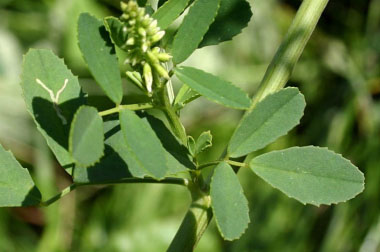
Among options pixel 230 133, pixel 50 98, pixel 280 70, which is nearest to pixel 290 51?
pixel 280 70

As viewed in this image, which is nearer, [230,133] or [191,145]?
[191,145]

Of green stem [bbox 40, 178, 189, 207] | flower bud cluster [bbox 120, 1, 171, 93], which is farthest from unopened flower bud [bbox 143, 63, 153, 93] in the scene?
green stem [bbox 40, 178, 189, 207]

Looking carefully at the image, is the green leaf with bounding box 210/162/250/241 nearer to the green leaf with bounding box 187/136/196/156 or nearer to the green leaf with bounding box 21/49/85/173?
the green leaf with bounding box 187/136/196/156

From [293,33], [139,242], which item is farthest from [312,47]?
[293,33]

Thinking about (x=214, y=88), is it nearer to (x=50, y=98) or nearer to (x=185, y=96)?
(x=185, y=96)

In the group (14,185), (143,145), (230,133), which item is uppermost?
(143,145)

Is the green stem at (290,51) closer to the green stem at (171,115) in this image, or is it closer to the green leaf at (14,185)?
→ the green stem at (171,115)

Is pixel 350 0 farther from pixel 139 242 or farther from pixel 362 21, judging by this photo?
pixel 139 242
